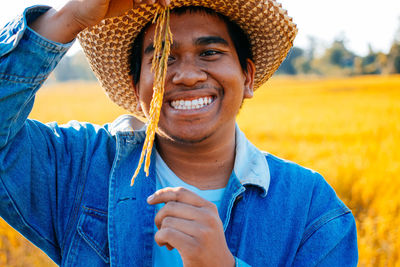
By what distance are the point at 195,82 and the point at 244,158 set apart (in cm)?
50

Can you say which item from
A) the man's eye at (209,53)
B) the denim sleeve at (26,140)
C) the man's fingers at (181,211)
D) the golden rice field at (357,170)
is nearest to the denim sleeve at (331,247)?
the man's fingers at (181,211)

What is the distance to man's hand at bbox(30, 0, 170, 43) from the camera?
140 centimetres

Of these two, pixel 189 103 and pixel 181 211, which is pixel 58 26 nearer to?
pixel 189 103

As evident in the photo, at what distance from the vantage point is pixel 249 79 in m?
2.22

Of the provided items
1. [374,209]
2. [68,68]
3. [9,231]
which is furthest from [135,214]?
[68,68]

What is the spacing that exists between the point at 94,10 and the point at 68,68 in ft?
328

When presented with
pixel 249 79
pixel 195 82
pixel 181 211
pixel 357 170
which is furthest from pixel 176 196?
pixel 357 170

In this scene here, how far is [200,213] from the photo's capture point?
134 cm

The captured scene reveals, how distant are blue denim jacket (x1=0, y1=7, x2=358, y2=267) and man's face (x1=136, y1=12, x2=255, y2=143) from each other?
25cm

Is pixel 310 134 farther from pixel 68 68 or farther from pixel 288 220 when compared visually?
pixel 68 68

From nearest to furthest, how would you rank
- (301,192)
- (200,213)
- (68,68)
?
(200,213)
(301,192)
(68,68)

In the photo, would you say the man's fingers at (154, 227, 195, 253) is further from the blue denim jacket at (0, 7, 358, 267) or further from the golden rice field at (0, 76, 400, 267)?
the golden rice field at (0, 76, 400, 267)

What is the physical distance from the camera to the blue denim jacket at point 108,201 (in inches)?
59.2

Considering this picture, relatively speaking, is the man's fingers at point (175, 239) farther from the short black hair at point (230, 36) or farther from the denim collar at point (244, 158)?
the short black hair at point (230, 36)
